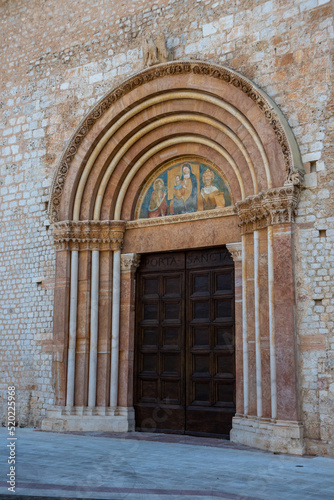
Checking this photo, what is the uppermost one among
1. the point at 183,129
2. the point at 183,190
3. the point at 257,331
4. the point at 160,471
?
the point at 183,129

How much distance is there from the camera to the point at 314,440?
6.87 meters

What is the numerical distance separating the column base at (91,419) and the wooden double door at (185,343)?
0.26m

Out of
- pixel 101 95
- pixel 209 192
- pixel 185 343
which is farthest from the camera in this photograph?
pixel 101 95

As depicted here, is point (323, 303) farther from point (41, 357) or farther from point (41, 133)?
point (41, 133)

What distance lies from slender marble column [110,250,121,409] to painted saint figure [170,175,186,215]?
123 centimetres

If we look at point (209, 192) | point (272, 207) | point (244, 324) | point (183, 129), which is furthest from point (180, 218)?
point (244, 324)

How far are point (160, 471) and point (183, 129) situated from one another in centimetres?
558

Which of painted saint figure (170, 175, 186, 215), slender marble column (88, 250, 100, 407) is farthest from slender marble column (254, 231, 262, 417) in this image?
slender marble column (88, 250, 100, 407)

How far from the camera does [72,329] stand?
30.5 feet

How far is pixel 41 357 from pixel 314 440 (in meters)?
4.98

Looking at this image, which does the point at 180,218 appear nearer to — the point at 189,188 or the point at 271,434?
the point at 189,188

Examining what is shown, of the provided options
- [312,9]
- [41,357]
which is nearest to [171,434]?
[41,357]

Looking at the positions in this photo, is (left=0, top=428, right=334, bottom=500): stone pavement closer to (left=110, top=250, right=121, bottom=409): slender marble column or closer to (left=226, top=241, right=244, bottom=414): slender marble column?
(left=226, top=241, right=244, bottom=414): slender marble column

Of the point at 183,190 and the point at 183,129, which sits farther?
the point at 183,190
